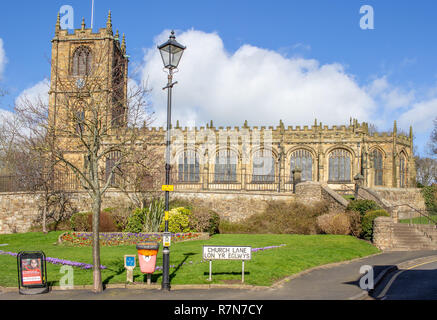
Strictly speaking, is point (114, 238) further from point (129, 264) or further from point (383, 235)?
point (383, 235)

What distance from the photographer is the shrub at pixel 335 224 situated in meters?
24.7

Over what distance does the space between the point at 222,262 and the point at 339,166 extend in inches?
1149

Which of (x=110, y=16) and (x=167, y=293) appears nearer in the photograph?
(x=167, y=293)

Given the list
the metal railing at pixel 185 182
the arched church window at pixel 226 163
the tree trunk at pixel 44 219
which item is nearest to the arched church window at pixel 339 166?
the metal railing at pixel 185 182

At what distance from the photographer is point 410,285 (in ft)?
44.3

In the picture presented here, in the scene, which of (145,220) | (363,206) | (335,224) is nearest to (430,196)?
(363,206)

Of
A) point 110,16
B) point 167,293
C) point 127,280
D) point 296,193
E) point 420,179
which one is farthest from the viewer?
point 420,179

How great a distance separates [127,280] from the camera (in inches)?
527

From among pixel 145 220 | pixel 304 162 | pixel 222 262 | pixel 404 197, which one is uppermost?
pixel 304 162

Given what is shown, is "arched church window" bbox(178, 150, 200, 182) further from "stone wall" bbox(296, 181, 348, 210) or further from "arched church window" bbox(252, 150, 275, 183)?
"stone wall" bbox(296, 181, 348, 210)
